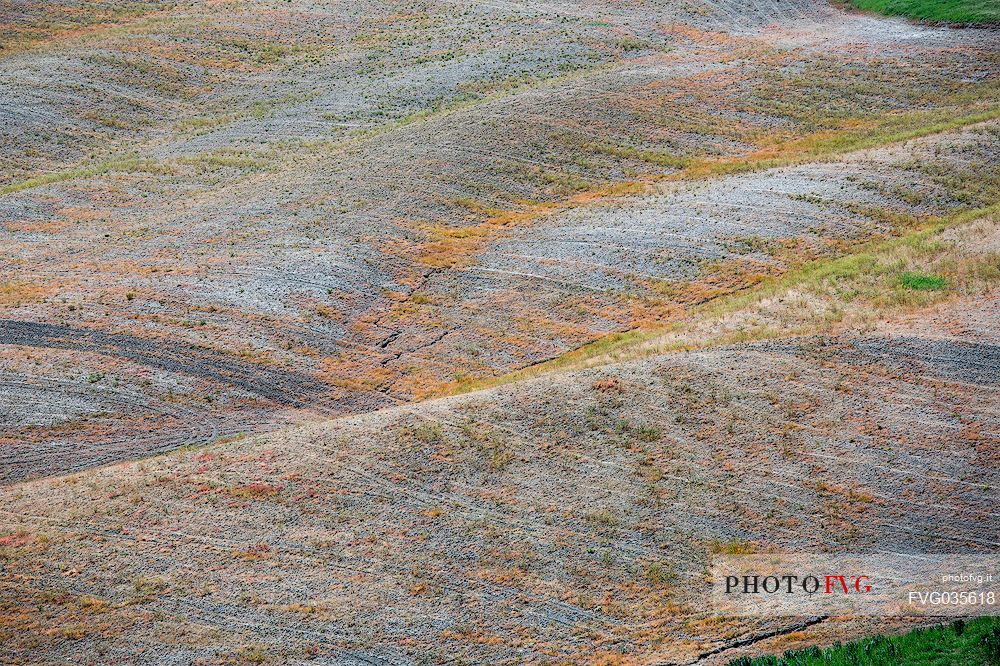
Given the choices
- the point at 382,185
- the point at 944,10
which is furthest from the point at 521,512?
the point at 944,10

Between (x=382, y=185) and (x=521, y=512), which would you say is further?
(x=382, y=185)

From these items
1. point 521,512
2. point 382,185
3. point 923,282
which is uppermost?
point 382,185

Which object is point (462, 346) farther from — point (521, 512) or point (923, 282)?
point (923, 282)

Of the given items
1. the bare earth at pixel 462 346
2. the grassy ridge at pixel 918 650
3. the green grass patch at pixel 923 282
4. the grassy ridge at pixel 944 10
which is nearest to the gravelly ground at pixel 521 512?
the bare earth at pixel 462 346

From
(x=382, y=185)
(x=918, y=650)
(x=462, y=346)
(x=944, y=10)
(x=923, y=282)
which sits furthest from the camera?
(x=944, y=10)

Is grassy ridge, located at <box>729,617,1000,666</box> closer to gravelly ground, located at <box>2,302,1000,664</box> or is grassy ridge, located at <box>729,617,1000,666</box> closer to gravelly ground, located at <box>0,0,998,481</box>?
gravelly ground, located at <box>2,302,1000,664</box>

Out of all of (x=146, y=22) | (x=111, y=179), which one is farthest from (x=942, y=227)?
(x=146, y=22)

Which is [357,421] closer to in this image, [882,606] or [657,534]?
[657,534]

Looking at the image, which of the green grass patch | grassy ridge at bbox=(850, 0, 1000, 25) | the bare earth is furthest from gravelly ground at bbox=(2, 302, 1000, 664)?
grassy ridge at bbox=(850, 0, 1000, 25)
